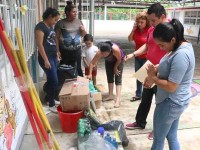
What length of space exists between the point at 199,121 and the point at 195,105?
1.97ft

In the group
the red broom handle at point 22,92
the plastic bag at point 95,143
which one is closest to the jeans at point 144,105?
the plastic bag at point 95,143

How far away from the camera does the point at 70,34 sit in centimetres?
367

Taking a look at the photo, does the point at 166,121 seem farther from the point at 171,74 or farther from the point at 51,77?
the point at 51,77

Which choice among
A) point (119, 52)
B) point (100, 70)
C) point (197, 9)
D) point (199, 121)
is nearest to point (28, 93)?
point (119, 52)

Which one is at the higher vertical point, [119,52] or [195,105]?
[119,52]

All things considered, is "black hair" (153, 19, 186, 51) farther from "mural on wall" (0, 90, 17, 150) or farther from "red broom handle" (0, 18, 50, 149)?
"mural on wall" (0, 90, 17, 150)

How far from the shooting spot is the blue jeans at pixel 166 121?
163 cm

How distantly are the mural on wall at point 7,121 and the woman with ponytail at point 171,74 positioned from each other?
1.13 metres

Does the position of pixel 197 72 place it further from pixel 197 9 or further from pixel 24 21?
pixel 197 9

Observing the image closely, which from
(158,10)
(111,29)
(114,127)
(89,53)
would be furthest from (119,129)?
(111,29)

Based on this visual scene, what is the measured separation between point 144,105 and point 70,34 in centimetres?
176

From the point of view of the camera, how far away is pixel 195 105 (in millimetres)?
3688

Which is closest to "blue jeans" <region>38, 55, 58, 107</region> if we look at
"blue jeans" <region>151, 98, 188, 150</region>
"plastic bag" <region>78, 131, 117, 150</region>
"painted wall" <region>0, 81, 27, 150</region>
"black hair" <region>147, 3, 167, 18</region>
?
"painted wall" <region>0, 81, 27, 150</region>

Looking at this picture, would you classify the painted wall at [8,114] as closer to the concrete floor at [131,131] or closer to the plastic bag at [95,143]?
the concrete floor at [131,131]
